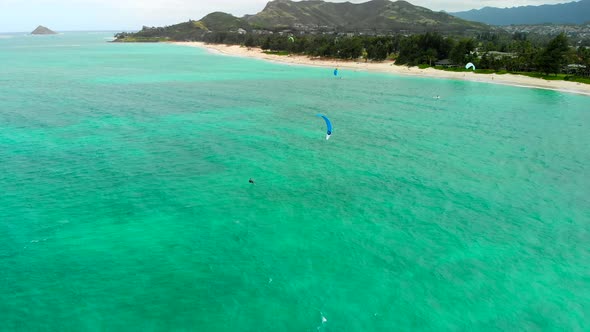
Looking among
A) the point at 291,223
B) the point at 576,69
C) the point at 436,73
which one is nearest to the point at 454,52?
the point at 436,73

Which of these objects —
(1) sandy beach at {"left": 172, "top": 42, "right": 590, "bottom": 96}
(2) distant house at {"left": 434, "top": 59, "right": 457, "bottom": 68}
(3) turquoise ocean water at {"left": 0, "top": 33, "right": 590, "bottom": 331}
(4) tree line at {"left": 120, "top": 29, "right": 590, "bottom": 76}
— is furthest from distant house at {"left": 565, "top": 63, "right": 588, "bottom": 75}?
(3) turquoise ocean water at {"left": 0, "top": 33, "right": 590, "bottom": 331}

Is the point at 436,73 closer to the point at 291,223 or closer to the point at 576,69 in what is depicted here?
the point at 576,69

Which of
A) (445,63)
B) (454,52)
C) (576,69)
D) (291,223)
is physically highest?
(454,52)

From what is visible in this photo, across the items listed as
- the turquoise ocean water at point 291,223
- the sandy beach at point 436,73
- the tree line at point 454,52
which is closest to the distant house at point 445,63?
the tree line at point 454,52

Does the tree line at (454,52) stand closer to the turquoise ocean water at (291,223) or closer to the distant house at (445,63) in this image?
the distant house at (445,63)

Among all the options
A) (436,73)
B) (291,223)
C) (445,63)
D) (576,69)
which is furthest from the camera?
(445,63)

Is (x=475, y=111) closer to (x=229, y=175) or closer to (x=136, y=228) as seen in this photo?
(x=229, y=175)

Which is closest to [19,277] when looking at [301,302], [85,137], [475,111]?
[301,302]

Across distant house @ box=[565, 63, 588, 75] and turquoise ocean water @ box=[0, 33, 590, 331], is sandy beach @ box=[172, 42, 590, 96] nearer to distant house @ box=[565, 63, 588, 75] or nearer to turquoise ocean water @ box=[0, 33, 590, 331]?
distant house @ box=[565, 63, 588, 75]
